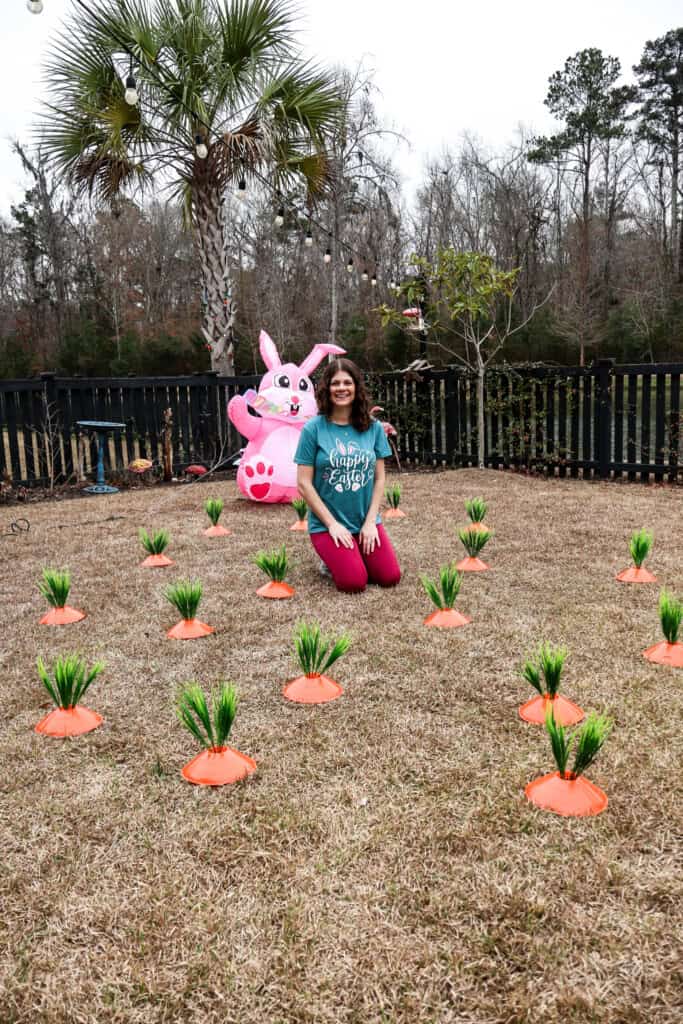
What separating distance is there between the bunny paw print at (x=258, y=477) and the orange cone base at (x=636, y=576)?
3.54 meters

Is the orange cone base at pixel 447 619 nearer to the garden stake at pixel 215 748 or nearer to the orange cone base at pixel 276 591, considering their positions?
the orange cone base at pixel 276 591

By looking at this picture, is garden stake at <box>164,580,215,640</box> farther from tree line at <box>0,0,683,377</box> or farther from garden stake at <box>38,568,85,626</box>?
tree line at <box>0,0,683,377</box>

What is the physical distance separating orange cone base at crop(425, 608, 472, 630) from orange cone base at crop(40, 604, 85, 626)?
1851 mm

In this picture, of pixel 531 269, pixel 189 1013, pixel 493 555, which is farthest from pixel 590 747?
pixel 531 269

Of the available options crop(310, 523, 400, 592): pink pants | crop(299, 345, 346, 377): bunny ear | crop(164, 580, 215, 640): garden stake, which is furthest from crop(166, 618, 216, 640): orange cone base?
crop(299, 345, 346, 377): bunny ear

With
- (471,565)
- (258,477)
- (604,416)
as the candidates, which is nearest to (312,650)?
(471,565)

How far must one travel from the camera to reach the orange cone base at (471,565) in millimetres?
4609

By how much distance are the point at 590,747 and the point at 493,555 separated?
3144 mm

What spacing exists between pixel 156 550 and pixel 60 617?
948 millimetres

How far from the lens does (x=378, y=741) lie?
2471mm

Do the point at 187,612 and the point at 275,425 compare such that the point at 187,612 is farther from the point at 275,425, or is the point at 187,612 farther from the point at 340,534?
the point at 275,425

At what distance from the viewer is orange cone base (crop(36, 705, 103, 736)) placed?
2.58 metres

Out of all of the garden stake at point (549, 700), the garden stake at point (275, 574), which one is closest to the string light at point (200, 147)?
the garden stake at point (275, 574)

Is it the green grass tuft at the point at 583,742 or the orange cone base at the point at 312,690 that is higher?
the green grass tuft at the point at 583,742
